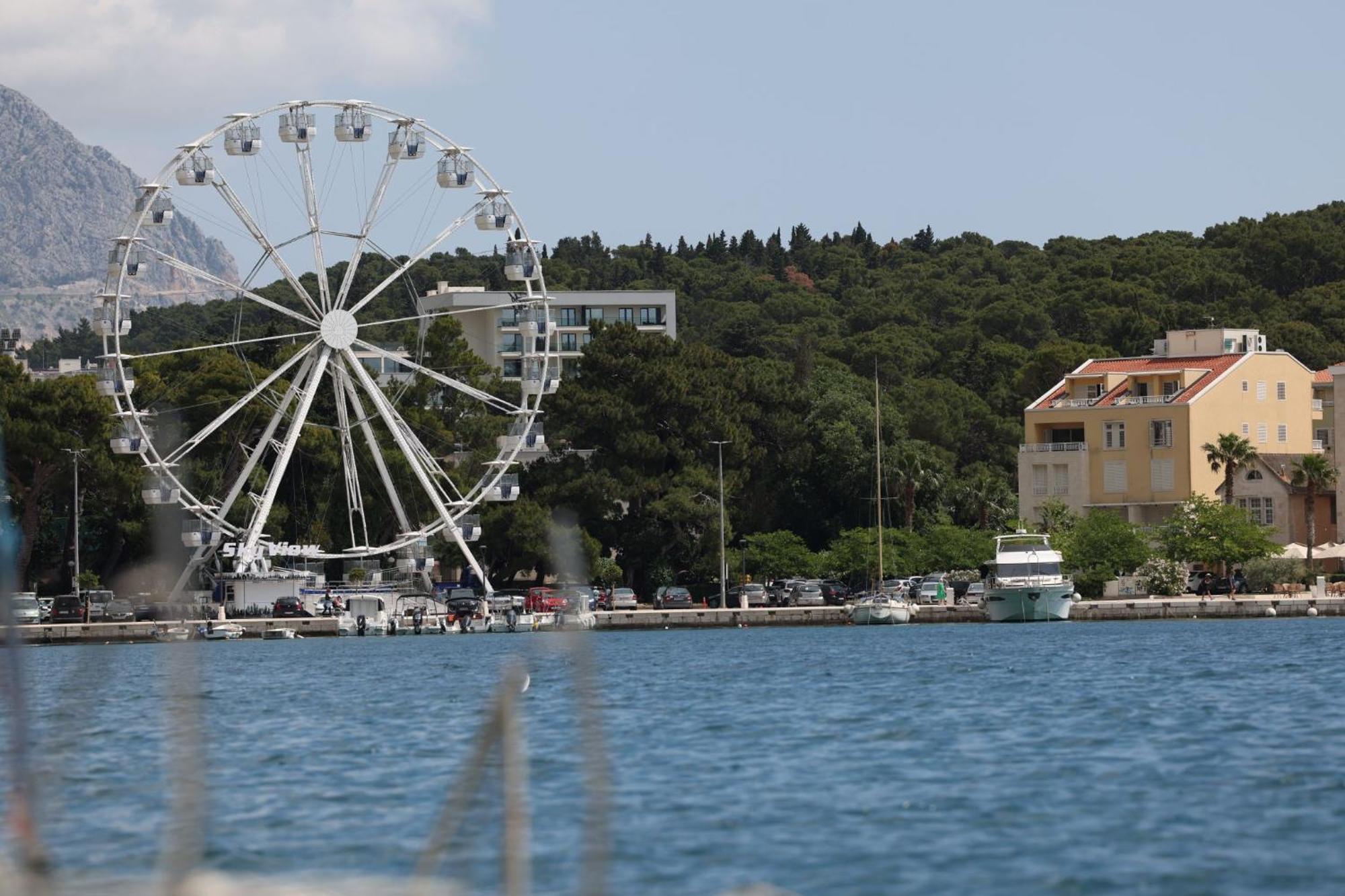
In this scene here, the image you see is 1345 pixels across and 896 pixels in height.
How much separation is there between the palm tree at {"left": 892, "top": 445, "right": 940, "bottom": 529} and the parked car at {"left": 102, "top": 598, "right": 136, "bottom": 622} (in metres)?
32.5

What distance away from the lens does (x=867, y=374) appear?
379 feet

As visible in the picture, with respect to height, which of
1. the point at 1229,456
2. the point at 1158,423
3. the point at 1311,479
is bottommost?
the point at 1311,479

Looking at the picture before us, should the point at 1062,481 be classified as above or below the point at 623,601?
above

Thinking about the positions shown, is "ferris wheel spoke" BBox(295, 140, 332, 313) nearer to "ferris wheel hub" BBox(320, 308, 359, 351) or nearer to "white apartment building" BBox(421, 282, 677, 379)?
"ferris wheel hub" BBox(320, 308, 359, 351)

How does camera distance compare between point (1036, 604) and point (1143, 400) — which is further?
point (1143, 400)

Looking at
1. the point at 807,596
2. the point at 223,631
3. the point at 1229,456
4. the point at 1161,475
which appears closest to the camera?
the point at 223,631

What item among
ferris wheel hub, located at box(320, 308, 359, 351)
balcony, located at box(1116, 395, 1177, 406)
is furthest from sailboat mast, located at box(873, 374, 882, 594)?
ferris wheel hub, located at box(320, 308, 359, 351)

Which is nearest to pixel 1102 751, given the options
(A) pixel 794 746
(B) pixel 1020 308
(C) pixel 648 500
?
(A) pixel 794 746

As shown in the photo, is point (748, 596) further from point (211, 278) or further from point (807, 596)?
point (211, 278)

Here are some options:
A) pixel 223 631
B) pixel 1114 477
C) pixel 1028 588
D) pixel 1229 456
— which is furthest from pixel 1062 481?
pixel 223 631

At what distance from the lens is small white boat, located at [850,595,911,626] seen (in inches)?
2913

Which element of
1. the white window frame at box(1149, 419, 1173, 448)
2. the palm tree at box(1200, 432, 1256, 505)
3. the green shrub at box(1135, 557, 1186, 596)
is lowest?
the green shrub at box(1135, 557, 1186, 596)

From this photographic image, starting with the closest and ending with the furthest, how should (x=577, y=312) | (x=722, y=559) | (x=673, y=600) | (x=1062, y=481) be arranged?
(x=673, y=600) → (x=722, y=559) → (x=1062, y=481) → (x=577, y=312)

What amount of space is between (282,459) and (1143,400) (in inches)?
1401
